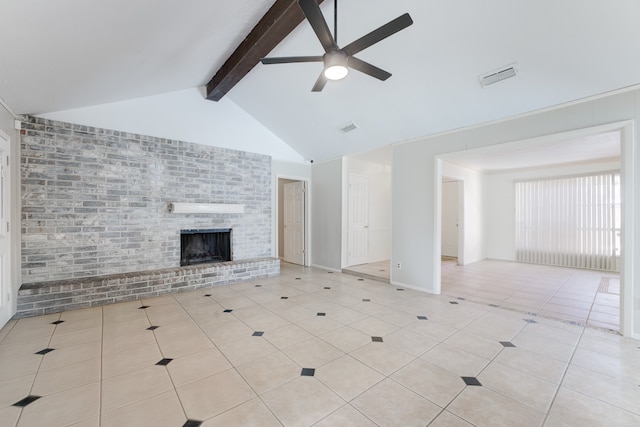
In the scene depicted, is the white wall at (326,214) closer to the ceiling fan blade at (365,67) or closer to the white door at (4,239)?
the ceiling fan blade at (365,67)

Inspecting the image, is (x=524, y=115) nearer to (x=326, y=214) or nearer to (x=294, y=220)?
(x=326, y=214)

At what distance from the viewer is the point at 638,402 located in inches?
76.2

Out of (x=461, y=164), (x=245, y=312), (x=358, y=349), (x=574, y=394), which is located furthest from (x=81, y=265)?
(x=461, y=164)

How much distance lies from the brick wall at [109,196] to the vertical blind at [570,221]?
7675 millimetres

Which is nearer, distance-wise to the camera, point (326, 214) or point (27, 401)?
point (27, 401)

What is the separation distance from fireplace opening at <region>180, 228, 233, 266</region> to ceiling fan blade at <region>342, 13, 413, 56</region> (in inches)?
167

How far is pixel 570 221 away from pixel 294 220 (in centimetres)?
708

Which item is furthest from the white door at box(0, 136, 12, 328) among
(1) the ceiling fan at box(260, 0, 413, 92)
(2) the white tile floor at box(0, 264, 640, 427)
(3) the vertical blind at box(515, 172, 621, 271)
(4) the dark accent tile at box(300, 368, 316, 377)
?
(3) the vertical blind at box(515, 172, 621, 271)

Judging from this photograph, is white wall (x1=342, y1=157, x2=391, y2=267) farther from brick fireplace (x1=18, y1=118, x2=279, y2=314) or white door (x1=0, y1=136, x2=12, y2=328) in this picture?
white door (x1=0, y1=136, x2=12, y2=328)

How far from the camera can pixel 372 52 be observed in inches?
134

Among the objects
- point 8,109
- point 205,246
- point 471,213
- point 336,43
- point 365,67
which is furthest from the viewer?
point 471,213

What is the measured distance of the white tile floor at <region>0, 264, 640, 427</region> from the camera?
1.81 m

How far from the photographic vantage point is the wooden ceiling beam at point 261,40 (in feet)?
9.74

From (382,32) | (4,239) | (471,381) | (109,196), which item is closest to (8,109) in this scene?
(109,196)
